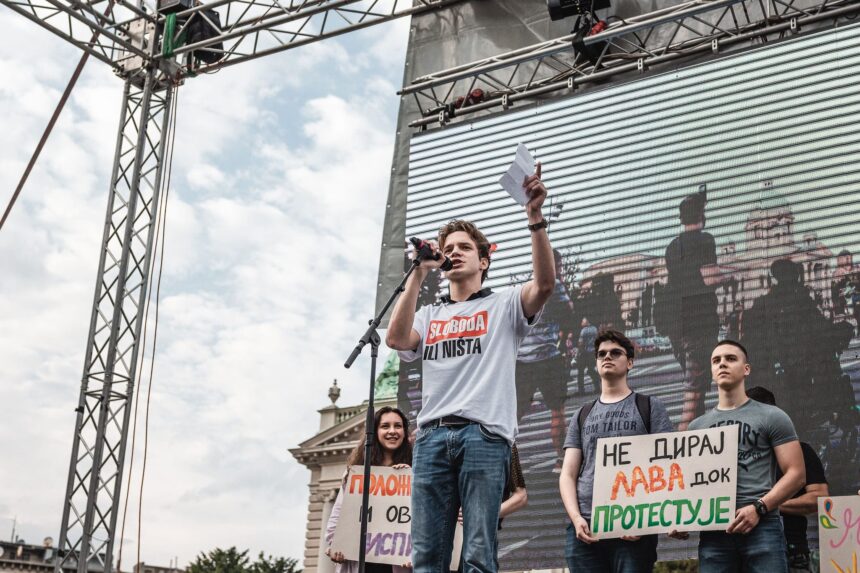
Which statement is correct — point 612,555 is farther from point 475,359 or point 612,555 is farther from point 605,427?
point 475,359

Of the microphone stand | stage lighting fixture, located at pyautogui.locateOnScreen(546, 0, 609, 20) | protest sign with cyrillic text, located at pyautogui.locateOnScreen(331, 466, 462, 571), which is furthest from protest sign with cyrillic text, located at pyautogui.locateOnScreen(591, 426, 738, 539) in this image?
stage lighting fixture, located at pyautogui.locateOnScreen(546, 0, 609, 20)

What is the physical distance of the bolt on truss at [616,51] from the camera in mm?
7277

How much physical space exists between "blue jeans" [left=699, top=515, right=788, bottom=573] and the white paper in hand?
63.9 inches

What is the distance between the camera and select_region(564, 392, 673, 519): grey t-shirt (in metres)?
4.38

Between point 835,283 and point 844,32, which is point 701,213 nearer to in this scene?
point 835,283

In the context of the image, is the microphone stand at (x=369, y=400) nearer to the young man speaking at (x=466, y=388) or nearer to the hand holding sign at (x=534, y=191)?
the young man speaking at (x=466, y=388)

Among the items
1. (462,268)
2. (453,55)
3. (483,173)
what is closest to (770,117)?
(483,173)

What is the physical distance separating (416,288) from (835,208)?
412cm

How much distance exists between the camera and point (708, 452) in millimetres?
4160

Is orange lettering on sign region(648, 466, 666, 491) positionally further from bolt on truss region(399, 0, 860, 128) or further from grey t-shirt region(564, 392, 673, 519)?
bolt on truss region(399, 0, 860, 128)

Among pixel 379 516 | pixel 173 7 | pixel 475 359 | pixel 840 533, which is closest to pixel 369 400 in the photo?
pixel 475 359

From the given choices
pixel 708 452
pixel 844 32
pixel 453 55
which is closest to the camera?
pixel 708 452

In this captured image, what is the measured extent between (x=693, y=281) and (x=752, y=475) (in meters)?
2.95

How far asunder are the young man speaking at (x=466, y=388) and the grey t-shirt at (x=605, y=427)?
1.16 meters
